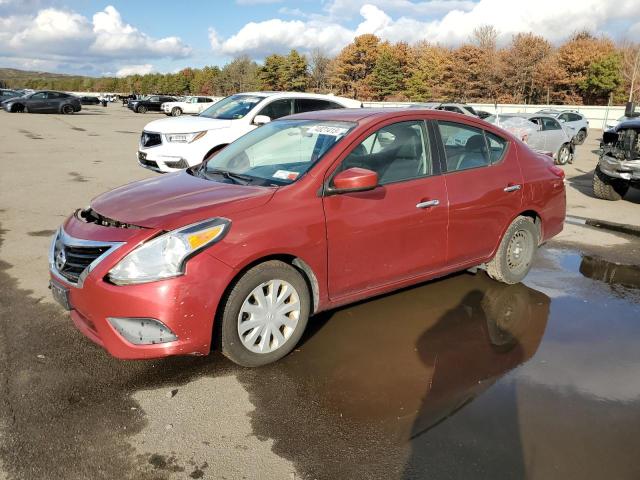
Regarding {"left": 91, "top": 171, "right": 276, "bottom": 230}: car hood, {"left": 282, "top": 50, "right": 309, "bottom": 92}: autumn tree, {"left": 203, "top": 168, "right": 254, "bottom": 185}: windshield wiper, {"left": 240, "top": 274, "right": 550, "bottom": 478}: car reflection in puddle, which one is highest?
{"left": 282, "top": 50, "right": 309, "bottom": 92}: autumn tree

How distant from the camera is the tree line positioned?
5784 centimetres

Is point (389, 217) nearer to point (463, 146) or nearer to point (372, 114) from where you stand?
point (372, 114)

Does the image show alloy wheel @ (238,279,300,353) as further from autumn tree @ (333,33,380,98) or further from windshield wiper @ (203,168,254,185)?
autumn tree @ (333,33,380,98)

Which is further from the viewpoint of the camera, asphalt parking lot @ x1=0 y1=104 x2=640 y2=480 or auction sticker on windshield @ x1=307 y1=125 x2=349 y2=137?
auction sticker on windshield @ x1=307 y1=125 x2=349 y2=137

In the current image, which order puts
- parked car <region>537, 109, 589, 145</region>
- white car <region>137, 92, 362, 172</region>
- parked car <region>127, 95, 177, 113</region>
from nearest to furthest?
white car <region>137, 92, 362, 172</region>
parked car <region>537, 109, 589, 145</region>
parked car <region>127, 95, 177, 113</region>

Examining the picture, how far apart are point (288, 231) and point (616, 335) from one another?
2731mm

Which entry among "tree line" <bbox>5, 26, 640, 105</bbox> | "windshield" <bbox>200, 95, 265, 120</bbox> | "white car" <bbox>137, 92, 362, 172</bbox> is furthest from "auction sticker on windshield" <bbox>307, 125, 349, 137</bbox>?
"tree line" <bbox>5, 26, 640, 105</bbox>

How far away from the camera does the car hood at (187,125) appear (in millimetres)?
9492

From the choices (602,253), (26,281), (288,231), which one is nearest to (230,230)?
(288,231)

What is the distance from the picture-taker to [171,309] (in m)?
3.09

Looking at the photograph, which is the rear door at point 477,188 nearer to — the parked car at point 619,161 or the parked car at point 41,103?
the parked car at point 619,161

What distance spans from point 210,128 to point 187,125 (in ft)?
1.53

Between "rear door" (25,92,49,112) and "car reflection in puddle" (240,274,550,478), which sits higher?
Answer: "rear door" (25,92,49,112)

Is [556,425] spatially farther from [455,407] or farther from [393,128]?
[393,128]
